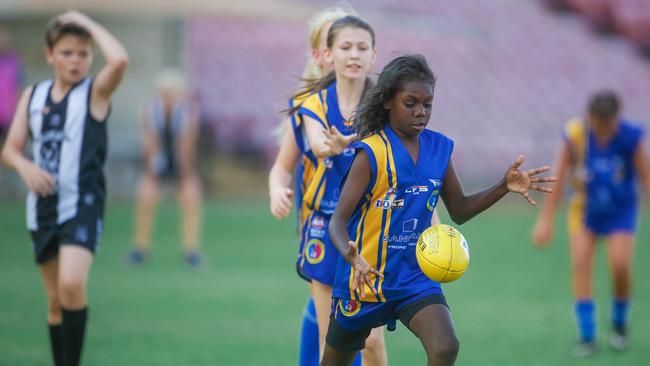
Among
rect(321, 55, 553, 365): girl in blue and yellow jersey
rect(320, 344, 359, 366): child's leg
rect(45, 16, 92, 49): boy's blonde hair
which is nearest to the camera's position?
rect(321, 55, 553, 365): girl in blue and yellow jersey

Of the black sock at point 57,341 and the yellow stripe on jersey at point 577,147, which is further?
the yellow stripe on jersey at point 577,147

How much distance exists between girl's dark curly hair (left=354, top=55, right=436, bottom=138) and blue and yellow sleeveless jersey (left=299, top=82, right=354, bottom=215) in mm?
421

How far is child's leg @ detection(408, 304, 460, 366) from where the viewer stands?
4297 mm

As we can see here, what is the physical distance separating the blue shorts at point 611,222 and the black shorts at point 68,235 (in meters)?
4.03

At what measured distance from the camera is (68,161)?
5918mm

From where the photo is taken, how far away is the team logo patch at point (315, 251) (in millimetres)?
5234

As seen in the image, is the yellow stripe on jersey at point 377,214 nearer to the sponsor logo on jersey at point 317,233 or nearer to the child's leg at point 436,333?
the child's leg at point 436,333

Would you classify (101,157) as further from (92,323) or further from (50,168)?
(92,323)

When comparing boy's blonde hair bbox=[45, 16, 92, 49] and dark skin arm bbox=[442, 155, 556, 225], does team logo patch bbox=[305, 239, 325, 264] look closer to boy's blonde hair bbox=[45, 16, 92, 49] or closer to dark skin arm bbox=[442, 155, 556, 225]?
dark skin arm bbox=[442, 155, 556, 225]

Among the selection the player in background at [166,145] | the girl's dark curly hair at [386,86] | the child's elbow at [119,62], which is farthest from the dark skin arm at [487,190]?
the player in background at [166,145]

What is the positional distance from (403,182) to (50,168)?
2.44m

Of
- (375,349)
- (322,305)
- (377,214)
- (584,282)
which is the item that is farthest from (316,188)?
(584,282)

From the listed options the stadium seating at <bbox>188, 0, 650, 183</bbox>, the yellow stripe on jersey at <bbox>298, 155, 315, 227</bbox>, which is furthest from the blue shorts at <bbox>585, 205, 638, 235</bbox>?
the stadium seating at <bbox>188, 0, 650, 183</bbox>

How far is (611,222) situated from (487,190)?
3.60 metres
